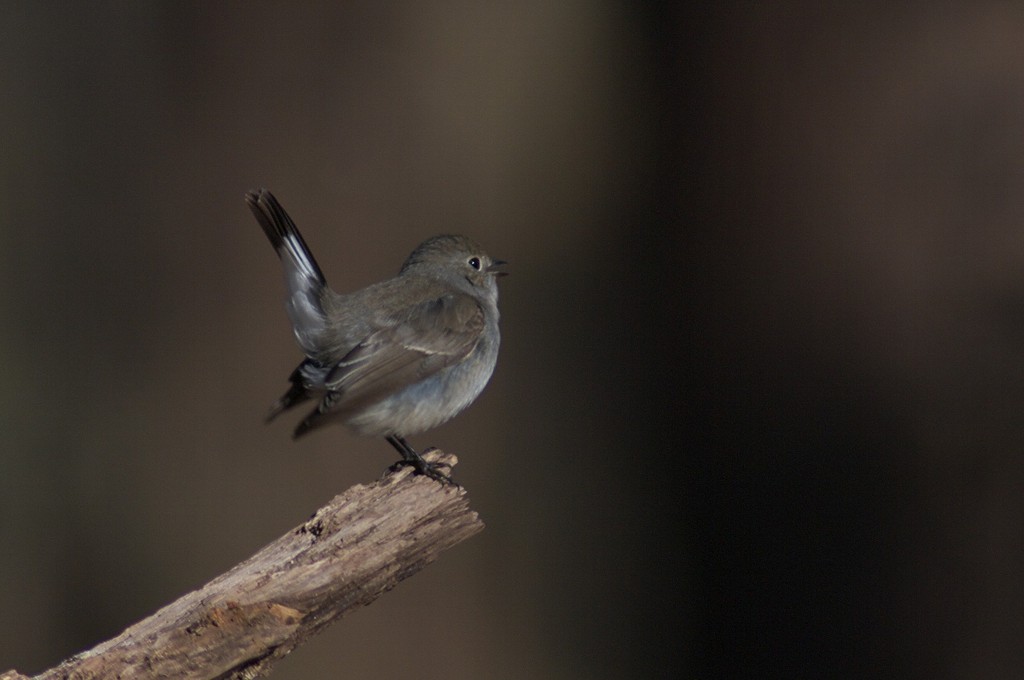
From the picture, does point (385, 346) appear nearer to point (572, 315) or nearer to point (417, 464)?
point (417, 464)

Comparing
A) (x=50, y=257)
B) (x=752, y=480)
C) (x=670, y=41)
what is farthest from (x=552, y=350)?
(x=50, y=257)

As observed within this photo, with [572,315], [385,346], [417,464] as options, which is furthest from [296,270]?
[572,315]

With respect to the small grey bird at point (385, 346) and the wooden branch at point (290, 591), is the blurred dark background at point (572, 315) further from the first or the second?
the wooden branch at point (290, 591)

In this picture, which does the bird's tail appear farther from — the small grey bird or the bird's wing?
the bird's wing

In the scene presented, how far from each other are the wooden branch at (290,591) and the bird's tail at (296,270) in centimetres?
110

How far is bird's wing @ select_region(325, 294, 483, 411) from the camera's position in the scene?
365 centimetres

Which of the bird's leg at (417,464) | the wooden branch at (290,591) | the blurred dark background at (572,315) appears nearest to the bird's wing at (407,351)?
the bird's leg at (417,464)

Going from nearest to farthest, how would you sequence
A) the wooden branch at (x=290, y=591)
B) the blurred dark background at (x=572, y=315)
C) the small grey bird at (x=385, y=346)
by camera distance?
the wooden branch at (x=290, y=591) < the small grey bird at (x=385, y=346) < the blurred dark background at (x=572, y=315)

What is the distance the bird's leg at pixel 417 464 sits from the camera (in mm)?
3350

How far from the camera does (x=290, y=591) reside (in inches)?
103

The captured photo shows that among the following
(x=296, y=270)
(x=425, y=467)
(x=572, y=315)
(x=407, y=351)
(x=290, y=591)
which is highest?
(x=296, y=270)

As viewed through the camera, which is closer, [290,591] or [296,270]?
[290,591]

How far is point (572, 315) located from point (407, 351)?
7.75 ft

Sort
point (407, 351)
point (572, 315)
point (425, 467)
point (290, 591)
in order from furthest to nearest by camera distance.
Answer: point (572, 315)
point (407, 351)
point (425, 467)
point (290, 591)
